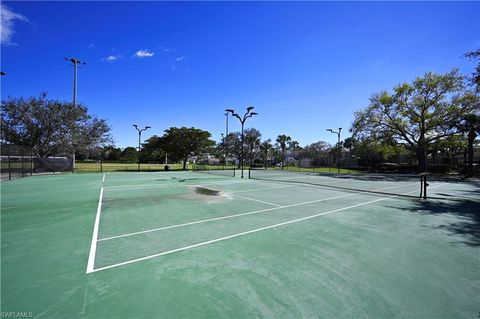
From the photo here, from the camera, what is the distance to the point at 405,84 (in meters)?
34.2

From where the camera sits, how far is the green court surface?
306 cm

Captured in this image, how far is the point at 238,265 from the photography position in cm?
425

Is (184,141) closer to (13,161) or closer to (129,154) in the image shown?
(13,161)

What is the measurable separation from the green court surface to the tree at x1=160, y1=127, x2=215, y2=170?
116 feet

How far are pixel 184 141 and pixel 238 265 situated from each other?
132ft

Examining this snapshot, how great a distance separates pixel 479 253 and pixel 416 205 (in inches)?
239

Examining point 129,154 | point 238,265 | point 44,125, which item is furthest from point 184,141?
point 129,154

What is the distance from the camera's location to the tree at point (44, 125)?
97.2ft

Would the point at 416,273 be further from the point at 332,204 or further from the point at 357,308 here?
the point at 332,204

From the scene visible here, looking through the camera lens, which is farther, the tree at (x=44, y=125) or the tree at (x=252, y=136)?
the tree at (x=252, y=136)

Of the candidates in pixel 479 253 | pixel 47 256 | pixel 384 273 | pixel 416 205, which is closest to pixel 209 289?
pixel 384 273

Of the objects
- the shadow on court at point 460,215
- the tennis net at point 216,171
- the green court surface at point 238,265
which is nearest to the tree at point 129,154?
the tennis net at point 216,171

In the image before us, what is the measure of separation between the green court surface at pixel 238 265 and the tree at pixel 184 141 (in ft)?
116

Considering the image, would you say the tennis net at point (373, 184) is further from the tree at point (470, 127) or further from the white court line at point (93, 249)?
the white court line at point (93, 249)
